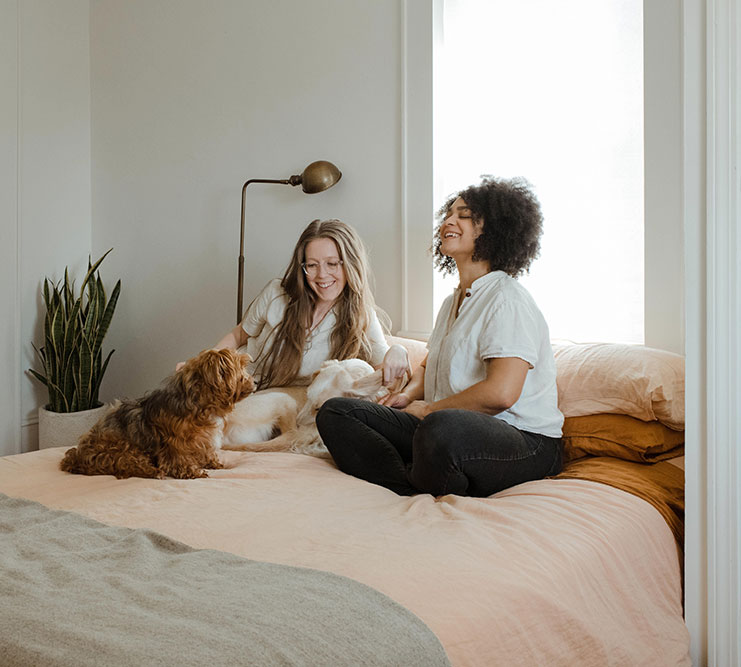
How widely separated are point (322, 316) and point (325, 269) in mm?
185

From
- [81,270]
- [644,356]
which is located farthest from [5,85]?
[644,356]

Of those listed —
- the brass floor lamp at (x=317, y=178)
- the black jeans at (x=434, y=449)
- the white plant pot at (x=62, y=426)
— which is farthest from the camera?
the white plant pot at (x=62, y=426)

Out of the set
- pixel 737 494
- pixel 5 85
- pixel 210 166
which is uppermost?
pixel 5 85

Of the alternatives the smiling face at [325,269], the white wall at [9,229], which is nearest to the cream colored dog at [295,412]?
the smiling face at [325,269]

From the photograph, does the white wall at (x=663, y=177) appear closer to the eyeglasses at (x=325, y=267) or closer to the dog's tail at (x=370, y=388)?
the dog's tail at (x=370, y=388)

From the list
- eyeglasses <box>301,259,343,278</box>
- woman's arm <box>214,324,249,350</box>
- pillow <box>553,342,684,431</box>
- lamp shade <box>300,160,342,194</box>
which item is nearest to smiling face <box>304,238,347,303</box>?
eyeglasses <box>301,259,343,278</box>

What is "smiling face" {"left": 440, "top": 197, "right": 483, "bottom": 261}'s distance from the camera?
93.7 inches

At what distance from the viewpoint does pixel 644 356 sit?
2.26 meters

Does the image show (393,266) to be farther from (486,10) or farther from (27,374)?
(27,374)

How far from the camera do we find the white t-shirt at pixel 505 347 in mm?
2127

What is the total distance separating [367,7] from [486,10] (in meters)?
0.54

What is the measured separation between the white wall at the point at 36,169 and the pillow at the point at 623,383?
2.95 meters

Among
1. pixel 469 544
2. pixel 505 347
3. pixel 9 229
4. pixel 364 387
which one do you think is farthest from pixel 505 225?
pixel 9 229

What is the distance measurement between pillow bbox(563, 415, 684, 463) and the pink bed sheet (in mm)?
274
